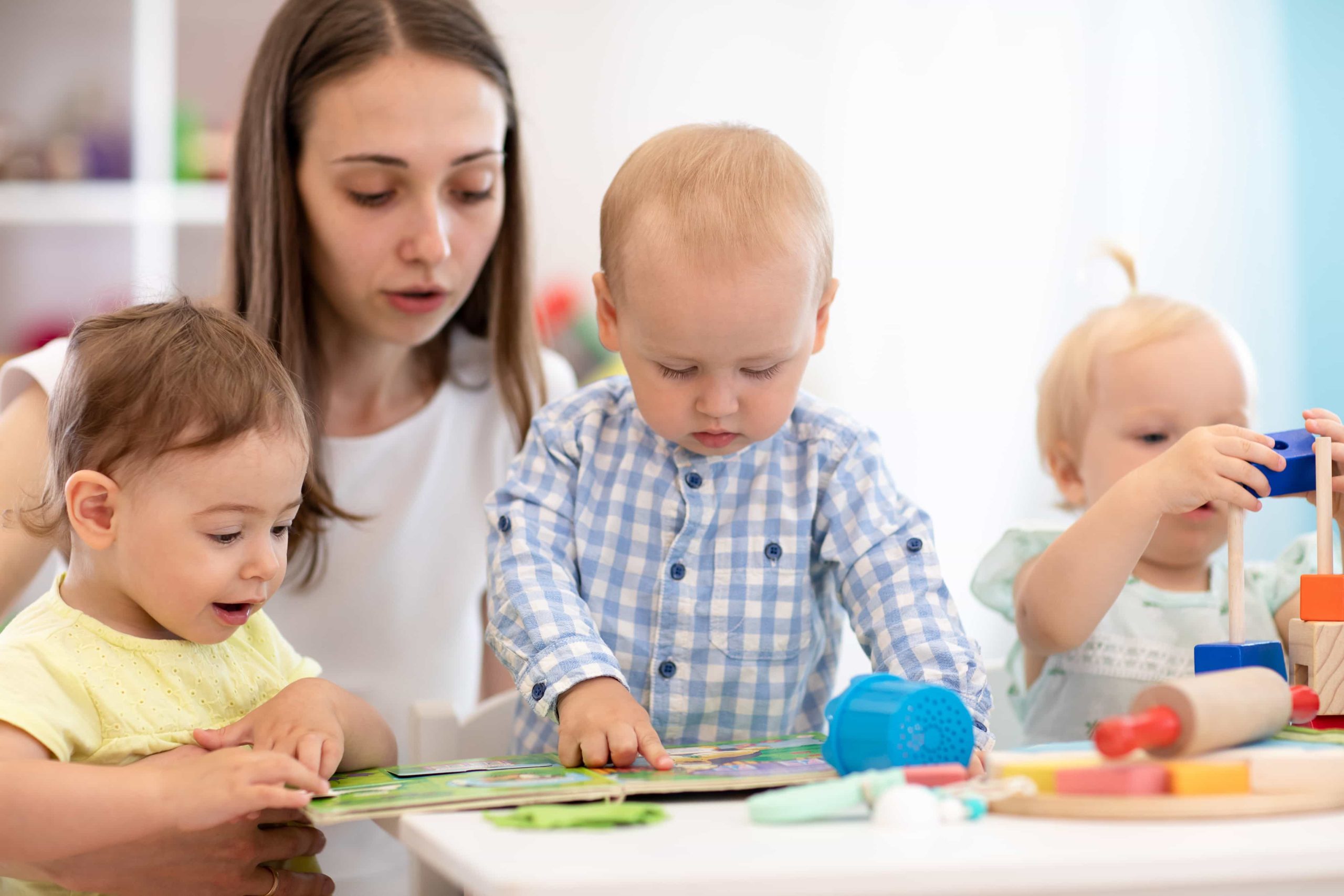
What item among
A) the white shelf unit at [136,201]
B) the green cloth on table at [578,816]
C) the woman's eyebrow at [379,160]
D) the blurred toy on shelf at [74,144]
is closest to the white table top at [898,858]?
the green cloth on table at [578,816]

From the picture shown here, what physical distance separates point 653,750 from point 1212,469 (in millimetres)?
500

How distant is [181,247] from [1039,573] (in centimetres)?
252

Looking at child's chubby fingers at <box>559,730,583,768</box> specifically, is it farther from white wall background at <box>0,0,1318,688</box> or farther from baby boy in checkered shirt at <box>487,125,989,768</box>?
white wall background at <box>0,0,1318,688</box>

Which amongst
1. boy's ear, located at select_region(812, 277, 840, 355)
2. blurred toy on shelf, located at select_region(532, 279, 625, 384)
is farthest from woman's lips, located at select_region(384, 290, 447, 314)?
blurred toy on shelf, located at select_region(532, 279, 625, 384)

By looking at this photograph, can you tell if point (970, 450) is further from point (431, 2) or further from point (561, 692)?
point (561, 692)

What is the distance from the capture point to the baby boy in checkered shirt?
105 centimetres

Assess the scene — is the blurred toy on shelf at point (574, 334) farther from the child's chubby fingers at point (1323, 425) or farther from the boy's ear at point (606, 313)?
the child's chubby fingers at point (1323, 425)

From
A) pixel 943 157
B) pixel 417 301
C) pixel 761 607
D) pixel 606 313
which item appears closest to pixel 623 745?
pixel 761 607

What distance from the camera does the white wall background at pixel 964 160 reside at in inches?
124

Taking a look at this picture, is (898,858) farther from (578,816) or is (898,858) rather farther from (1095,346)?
(1095,346)

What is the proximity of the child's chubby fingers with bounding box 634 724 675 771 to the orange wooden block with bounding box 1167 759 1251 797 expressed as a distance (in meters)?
0.32

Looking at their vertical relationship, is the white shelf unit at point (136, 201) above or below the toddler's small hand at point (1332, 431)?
above

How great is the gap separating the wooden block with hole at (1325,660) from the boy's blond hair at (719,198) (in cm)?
47

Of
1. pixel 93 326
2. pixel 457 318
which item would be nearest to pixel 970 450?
pixel 457 318
